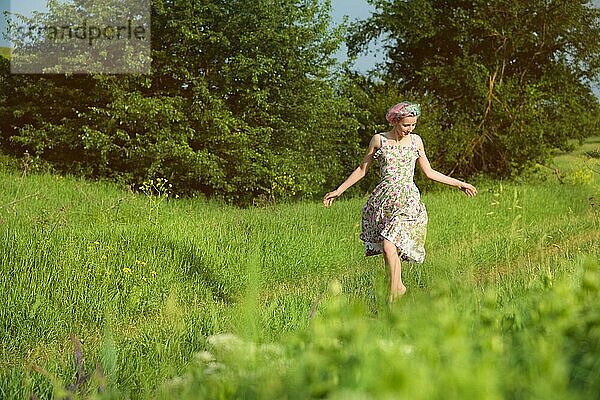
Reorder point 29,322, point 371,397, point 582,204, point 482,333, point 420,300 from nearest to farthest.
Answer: point 371,397, point 482,333, point 420,300, point 29,322, point 582,204

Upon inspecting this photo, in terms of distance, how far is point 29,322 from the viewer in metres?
6.12

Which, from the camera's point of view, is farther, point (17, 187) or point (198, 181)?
point (198, 181)

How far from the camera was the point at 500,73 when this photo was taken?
24.2 metres

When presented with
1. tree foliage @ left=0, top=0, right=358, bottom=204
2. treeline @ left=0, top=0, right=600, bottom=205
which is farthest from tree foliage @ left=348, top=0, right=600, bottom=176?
tree foliage @ left=0, top=0, right=358, bottom=204

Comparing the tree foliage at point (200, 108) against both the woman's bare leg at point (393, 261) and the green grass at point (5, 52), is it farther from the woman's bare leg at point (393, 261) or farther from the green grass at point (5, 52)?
the woman's bare leg at point (393, 261)

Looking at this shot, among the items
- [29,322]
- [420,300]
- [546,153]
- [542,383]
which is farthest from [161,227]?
[546,153]

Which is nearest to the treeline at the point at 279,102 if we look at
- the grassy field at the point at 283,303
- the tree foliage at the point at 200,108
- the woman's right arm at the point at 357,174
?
the tree foliage at the point at 200,108

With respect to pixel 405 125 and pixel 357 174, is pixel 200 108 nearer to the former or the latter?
pixel 357 174

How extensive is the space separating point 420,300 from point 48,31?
56.3 ft

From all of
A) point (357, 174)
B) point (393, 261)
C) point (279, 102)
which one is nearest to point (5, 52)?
point (279, 102)

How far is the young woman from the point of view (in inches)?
261

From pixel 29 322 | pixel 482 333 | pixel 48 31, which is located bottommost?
pixel 29 322

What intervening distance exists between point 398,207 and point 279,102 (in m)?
12.8

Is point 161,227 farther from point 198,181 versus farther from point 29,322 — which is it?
point 198,181
